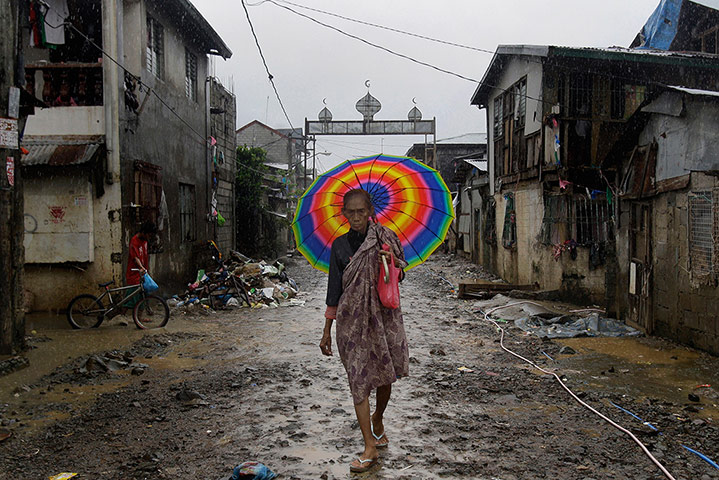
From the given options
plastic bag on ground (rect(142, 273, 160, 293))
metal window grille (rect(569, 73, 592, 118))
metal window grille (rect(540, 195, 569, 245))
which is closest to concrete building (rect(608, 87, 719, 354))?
metal window grille (rect(540, 195, 569, 245))

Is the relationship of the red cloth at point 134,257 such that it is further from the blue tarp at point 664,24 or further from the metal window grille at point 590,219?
the blue tarp at point 664,24

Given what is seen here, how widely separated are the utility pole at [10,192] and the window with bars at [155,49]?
4992 mm

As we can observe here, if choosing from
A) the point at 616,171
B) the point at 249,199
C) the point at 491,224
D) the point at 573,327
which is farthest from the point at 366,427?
the point at 249,199

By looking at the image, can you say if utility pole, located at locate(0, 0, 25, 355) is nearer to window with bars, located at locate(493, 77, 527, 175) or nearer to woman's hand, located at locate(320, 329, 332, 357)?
woman's hand, located at locate(320, 329, 332, 357)

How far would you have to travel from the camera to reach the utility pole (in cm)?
680

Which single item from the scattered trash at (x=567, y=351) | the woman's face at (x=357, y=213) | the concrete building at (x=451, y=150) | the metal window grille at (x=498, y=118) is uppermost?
the concrete building at (x=451, y=150)

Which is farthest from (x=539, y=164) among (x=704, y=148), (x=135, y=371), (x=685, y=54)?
(x=135, y=371)

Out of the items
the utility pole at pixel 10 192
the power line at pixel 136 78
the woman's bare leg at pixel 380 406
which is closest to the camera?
the woman's bare leg at pixel 380 406

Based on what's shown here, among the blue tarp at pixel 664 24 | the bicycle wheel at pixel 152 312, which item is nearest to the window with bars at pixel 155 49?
the bicycle wheel at pixel 152 312

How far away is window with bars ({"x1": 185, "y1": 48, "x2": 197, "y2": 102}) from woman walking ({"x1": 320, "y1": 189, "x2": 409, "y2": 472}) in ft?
39.6

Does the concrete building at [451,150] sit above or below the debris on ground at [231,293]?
above

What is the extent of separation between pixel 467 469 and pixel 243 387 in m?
3.00

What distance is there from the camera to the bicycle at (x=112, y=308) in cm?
956

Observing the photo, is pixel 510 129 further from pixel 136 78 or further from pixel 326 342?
pixel 326 342
